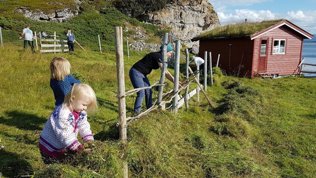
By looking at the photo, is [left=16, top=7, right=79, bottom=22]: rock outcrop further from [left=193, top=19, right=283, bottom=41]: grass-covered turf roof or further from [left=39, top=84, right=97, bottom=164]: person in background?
[left=39, top=84, right=97, bottom=164]: person in background

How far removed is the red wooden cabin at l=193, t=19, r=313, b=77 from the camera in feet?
68.9

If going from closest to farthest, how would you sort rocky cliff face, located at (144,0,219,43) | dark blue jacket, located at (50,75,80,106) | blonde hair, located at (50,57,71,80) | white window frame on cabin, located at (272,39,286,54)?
blonde hair, located at (50,57,71,80) → dark blue jacket, located at (50,75,80,106) → white window frame on cabin, located at (272,39,286,54) → rocky cliff face, located at (144,0,219,43)

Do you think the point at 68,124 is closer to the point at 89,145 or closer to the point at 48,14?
the point at 89,145

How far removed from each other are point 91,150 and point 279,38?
791 inches

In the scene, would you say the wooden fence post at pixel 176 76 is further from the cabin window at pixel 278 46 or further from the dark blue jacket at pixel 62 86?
the cabin window at pixel 278 46

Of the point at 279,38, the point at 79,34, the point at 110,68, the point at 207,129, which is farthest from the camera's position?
the point at 79,34

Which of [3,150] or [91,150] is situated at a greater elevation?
[91,150]

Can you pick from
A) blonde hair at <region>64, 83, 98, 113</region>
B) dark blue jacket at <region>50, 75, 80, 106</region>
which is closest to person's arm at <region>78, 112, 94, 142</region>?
blonde hair at <region>64, 83, 98, 113</region>

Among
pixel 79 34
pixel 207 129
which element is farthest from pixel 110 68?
pixel 79 34

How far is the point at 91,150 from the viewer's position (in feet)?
12.8

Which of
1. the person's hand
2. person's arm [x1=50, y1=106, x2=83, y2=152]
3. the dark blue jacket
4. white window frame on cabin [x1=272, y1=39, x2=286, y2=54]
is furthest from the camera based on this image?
white window frame on cabin [x1=272, y1=39, x2=286, y2=54]

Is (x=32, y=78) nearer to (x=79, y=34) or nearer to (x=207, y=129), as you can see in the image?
(x=207, y=129)

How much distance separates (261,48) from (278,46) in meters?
1.32

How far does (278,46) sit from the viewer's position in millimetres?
22172
